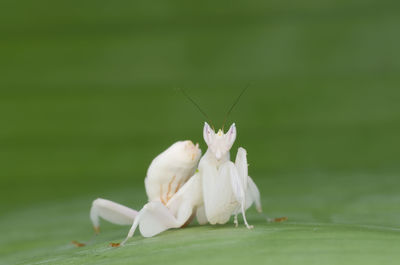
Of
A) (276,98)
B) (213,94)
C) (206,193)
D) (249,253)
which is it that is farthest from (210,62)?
(249,253)

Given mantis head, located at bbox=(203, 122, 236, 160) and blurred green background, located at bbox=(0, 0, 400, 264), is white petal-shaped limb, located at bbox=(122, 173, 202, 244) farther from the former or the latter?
blurred green background, located at bbox=(0, 0, 400, 264)

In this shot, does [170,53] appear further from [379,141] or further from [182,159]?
[182,159]

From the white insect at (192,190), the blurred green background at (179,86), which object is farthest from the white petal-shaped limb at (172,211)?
the blurred green background at (179,86)

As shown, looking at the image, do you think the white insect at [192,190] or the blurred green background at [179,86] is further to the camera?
the blurred green background at [179,86]

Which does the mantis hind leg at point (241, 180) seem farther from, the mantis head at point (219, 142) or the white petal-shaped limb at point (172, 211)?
→ the white petal-shaped limb at point (172, 211)

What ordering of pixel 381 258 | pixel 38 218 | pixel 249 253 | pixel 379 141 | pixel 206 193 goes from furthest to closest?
1. pixel 379 141
2. pixel 38 218
3. pixel 206 193
4. pixel 249 253
5. pixel 381 258

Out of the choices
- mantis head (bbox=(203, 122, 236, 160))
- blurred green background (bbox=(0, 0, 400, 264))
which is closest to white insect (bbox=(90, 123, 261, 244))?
mantis head (bbox=(203, 122, 236, 160))
